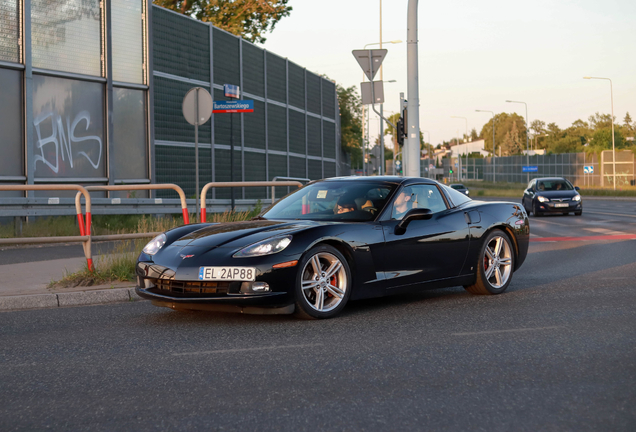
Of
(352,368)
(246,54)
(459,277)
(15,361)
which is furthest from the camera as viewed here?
(246,54)

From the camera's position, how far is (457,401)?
4.17 metres

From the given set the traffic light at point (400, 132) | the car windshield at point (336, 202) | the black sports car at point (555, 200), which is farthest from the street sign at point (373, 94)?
the car windshield at point (336, 202)

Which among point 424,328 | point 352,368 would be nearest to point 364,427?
point 352,368

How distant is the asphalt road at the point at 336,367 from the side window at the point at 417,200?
3.08ft

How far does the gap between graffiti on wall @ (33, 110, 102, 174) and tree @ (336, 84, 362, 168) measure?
139 feet

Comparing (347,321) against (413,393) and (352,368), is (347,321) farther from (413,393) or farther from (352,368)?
(413,393)

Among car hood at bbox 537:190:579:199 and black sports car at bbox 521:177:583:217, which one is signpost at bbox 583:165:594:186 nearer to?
black sports car at bbox 521:177:583:217

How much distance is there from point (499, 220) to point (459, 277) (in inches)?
36.2

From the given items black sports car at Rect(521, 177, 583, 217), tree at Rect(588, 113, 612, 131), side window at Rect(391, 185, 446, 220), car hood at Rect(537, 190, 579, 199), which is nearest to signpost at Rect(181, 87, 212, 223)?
side window at Rect(391, 185, 446, 220)

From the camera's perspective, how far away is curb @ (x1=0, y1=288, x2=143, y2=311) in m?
7.87

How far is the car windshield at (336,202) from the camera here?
7.46 metres

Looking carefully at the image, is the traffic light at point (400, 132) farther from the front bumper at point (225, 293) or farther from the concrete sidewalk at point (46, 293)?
Result: the front bumper at point (225, 293)

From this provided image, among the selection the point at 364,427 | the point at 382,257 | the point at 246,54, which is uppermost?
the point at 246,54

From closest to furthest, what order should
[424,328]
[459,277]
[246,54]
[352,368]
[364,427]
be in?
[364,427]
[352,368]
[424,328]
[459,277]
[246,54]
